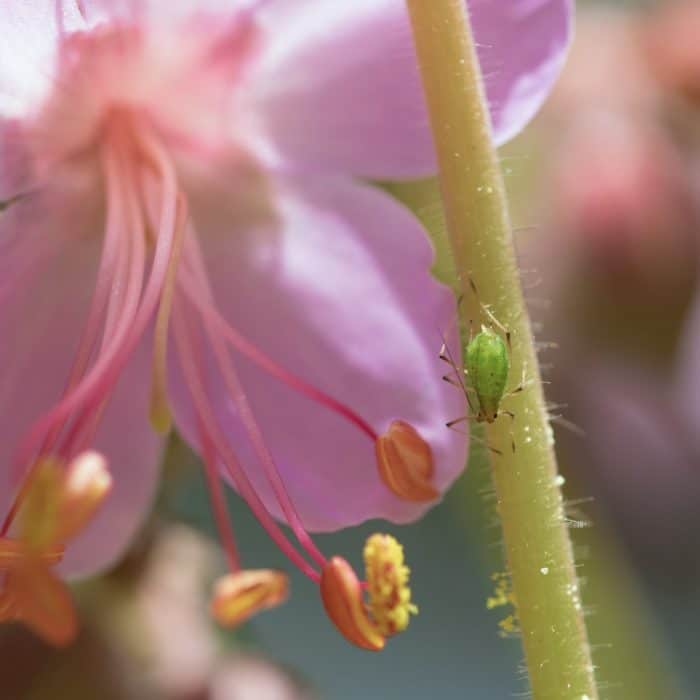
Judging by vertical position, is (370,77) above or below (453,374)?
above

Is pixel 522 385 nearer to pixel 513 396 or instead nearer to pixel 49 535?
pixel 513 396

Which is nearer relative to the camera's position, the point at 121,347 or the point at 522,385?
the point at 522,385

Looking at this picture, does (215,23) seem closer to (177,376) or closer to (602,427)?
(177,376)

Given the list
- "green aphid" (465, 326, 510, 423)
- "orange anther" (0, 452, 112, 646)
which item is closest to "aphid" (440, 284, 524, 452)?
"green aphid" (465, 326, 510, 423)

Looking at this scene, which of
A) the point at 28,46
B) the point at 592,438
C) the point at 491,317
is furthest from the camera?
the point at 592,438

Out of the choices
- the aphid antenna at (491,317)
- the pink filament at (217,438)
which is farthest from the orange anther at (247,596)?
the aphid antenna at (491,317)

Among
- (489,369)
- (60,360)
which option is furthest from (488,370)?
(60,360)

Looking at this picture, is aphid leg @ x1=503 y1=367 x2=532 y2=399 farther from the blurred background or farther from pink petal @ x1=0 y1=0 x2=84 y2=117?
pink petal @ x1=0 y1=0 x2=84 y2=117
